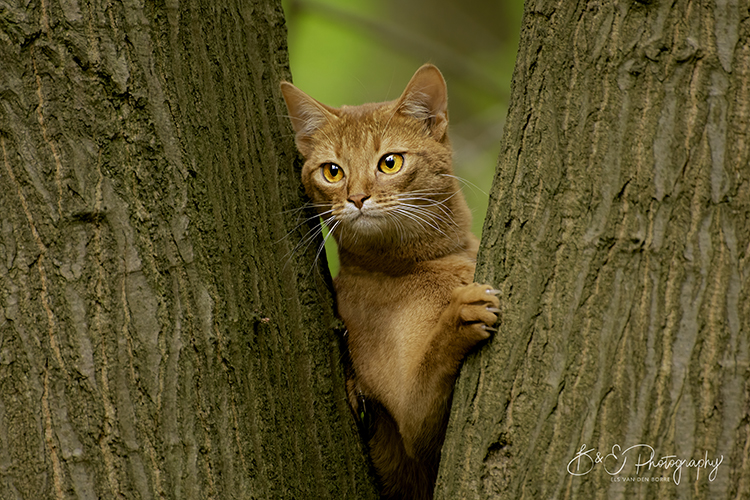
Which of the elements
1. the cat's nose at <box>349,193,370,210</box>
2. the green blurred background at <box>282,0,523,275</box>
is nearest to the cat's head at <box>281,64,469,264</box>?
the cat's nose at <box>349,193,370,210</box>

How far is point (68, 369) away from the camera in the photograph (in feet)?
6.13

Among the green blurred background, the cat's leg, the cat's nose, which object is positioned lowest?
the cat's leg

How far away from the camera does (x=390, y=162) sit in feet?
10.1

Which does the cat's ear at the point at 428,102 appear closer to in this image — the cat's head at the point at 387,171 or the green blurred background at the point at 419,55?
the cat's head at the point at 387,171

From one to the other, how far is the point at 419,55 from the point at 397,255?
256 centimetres

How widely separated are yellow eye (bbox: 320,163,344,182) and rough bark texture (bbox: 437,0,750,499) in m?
1.28

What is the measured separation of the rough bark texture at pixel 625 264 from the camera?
5.41 feet

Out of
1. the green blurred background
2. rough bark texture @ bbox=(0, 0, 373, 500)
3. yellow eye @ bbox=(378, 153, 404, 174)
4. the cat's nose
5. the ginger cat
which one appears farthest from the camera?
the green blurred background

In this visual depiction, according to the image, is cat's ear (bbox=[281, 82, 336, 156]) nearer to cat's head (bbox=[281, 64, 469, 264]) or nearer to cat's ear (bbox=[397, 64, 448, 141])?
cat's head (bbox=[281, 64, 469, 264])

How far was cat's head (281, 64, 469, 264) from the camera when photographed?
2934 millimetres

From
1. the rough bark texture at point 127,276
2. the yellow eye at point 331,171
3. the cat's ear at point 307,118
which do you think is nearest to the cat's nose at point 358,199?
the yellow eye at point 331,171

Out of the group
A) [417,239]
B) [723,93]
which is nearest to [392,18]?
[417,239]

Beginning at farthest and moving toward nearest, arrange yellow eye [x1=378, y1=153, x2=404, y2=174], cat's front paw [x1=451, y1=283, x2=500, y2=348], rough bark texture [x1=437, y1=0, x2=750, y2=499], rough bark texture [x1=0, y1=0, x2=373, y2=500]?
yellow eye [x1=378, y1=153, x2=404, y2=174] → cat's front paw [x1=451, y1=283, x2=500, y2=348] → rough bark texture [x1=0, y1=0, x2=373, y2=500] → rough bark texture [x1=437, y1=0, x2=750, y2=499]

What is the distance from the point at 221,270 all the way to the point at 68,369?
49 centimetres
